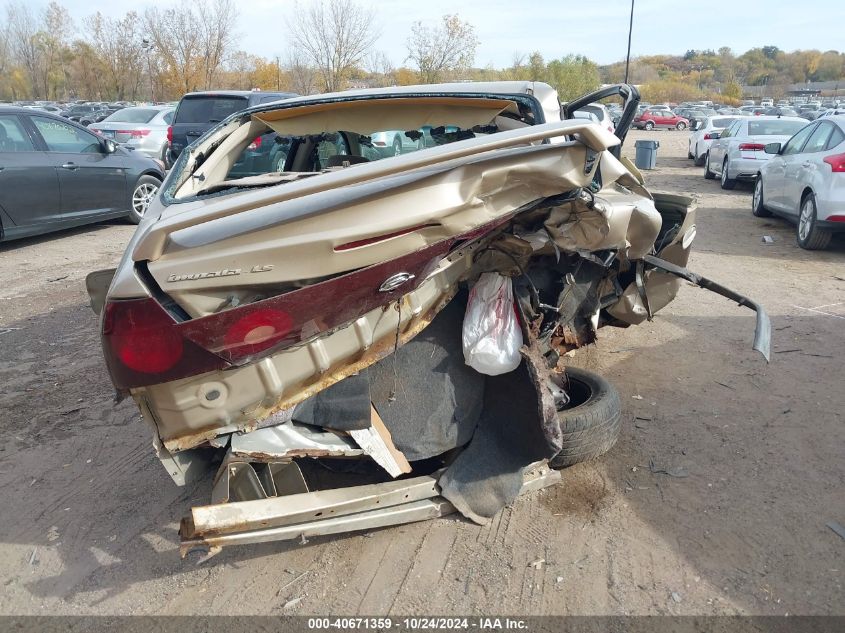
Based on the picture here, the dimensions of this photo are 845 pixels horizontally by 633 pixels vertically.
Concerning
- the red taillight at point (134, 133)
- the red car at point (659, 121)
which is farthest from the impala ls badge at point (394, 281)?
the red car at point (659, 121)

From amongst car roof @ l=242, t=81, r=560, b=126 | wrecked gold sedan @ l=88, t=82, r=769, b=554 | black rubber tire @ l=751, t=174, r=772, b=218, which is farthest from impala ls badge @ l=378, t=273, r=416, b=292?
black rubber tire @ l=751, t=174, r=772, b=218

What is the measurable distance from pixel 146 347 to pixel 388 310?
0.89 m

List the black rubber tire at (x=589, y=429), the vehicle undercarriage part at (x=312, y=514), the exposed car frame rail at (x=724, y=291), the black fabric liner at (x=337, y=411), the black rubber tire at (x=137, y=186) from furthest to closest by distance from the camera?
the black rubber tire at (x=137, y=186) → the black rubber tire at (x=589, y=429) → the exposed car frame rail at (x=724, y=291) → the black fabric liner at (x=337, y=411) → the vehicle undercarriage part at (x=312, y=514)

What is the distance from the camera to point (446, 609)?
247 centimetres

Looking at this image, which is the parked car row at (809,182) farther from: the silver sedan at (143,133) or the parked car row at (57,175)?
the silver sedan at (143,133)

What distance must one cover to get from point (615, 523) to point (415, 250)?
1571 mm

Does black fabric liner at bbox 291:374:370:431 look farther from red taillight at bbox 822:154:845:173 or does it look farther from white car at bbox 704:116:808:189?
white car at bbox 704:116:808:189

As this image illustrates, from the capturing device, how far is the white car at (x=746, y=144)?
502 inches

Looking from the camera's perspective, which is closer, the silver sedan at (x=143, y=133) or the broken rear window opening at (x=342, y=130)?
the broken rear window opening at (x=342, y=130)

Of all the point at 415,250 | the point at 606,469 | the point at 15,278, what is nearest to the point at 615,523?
the point at 606,469

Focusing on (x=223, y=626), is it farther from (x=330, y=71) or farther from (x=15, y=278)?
(x=330, y=71)

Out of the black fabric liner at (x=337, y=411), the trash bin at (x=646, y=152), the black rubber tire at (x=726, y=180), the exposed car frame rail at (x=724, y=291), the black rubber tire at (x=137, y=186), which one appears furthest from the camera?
the trash bin at (x=646, y=152)

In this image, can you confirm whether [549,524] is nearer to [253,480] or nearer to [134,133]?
[253,480]

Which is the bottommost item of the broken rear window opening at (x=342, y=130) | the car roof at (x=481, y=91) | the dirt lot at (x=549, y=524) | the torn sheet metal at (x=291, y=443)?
the dirt lot at (x=549, y=524)
